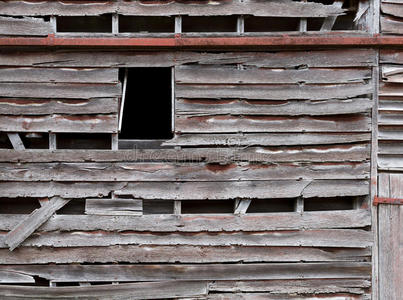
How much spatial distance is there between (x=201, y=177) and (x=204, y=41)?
1.51 metres

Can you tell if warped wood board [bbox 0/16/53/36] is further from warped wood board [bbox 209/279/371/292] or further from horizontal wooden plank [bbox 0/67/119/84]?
warped wood board [bbox 209/279/371/292]

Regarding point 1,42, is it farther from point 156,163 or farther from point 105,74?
point 156,163

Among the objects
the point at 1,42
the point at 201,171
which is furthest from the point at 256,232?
the point at 1,42

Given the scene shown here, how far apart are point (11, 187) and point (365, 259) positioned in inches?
161

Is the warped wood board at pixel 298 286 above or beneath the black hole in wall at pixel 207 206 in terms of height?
beneath

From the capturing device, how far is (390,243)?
13.5 ft

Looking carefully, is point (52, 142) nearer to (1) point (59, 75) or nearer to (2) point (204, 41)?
(1) point (59, 75)

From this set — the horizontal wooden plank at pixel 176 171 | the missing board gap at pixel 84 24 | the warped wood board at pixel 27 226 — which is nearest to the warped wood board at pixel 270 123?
the horizontal wooden plank at pixel 176 171

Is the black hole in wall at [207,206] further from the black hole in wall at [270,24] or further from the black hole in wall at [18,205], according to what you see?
the black hole in wall at [270,24]

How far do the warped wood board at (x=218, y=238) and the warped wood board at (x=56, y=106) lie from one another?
1.36m

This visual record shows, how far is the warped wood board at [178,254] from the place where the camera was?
13.1 feet

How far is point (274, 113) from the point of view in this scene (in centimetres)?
406

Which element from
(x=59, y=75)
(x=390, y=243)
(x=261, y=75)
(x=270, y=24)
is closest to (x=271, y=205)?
(x=390, y=243)

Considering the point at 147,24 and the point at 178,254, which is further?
the point at 147,24
